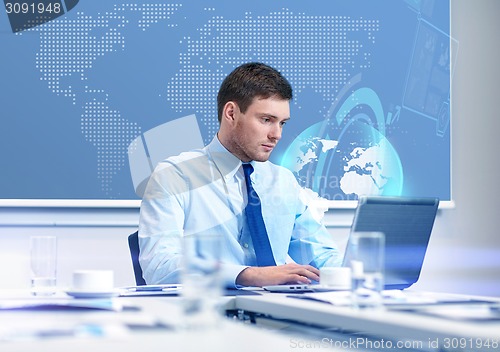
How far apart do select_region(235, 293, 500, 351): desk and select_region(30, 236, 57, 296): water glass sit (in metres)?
0.56

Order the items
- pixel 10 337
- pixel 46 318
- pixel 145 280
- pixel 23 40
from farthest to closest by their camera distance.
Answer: pixel 23 40 < pixel 145 280 < pixel 46 318 < pixel 10 337

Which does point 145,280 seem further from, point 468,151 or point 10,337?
point 468,151

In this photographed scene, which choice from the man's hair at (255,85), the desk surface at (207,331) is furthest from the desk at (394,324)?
the man's hair at (255,85)

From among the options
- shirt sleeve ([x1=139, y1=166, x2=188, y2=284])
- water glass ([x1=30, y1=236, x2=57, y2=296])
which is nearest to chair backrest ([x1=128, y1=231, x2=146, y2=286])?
shirt sleeve ([x1=139, y1=166, x2=188, y2=284])

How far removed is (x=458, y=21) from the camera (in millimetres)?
4059

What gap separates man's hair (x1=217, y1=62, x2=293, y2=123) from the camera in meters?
2.89

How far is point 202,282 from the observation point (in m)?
1.29

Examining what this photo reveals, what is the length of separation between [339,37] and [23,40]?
152 cm

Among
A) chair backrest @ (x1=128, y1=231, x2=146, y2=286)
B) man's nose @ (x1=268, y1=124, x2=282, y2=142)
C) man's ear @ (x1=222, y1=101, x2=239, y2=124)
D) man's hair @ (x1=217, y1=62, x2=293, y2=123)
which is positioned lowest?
chair backrest @ (x1=128, y1=231, x2=146, y2=286)

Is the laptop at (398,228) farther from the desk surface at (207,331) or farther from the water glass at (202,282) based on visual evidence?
the water glass at (202,282)

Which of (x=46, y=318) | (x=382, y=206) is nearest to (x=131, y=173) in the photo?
(x=382, y=206)

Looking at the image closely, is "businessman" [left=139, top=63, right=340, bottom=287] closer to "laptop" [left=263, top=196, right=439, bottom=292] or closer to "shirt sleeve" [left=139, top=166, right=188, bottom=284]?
"shirt sleeve" [left=139, top=166, right=188, bottom=284]

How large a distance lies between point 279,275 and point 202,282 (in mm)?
1025

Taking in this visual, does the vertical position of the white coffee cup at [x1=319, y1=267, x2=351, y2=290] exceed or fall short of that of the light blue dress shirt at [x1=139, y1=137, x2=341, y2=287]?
it falls short
